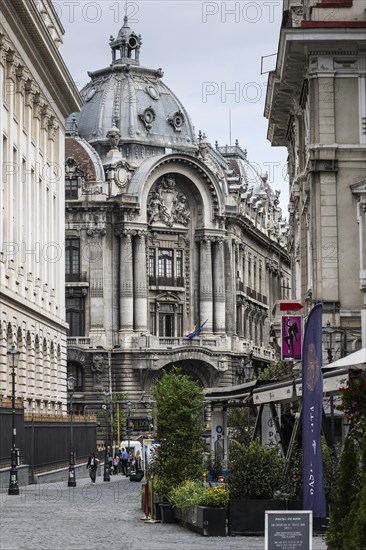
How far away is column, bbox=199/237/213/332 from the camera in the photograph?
128375mm

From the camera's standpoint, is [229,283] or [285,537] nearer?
[285,537]

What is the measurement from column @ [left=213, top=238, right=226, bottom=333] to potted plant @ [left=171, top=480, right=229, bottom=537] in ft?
323

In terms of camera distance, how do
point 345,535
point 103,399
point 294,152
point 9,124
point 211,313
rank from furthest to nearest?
point 211,313, point 103,399, point 9,124, point 294,152, point 345,535

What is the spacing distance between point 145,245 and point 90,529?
9587 cm

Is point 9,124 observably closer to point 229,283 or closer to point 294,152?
point 294,152

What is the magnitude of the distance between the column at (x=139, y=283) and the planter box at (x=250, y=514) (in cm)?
9602

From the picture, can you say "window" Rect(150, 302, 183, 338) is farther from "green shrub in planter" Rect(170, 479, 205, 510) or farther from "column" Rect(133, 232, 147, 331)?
"green shrub in planter" Rect(170, 479, 205, 510)

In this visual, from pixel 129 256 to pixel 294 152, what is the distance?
64.4 meters

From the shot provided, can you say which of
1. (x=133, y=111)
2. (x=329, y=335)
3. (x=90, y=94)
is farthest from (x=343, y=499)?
(x=90, y=94)

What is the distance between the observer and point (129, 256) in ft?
406

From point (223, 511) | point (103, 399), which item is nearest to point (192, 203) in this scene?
point (103, 399)

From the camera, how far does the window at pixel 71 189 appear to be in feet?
411

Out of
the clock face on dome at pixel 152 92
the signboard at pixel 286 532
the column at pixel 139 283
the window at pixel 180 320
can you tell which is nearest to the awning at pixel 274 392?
the signboard at pixel 286 532

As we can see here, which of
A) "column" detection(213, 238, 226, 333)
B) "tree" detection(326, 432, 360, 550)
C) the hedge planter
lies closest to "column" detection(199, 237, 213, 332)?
"column" detection(213, 238, 226, 333)
